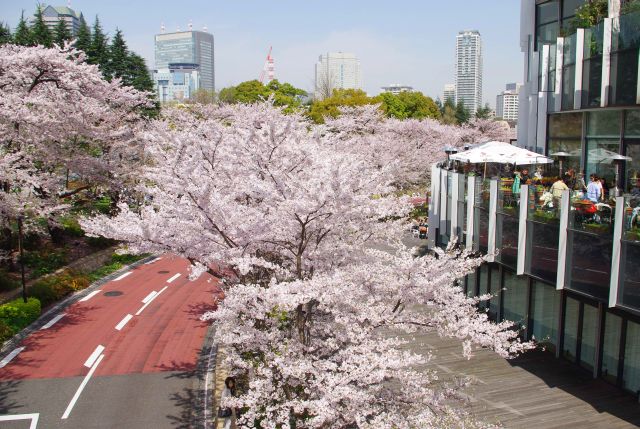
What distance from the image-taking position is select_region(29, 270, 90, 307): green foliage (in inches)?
854

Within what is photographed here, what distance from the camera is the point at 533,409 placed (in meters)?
12.6

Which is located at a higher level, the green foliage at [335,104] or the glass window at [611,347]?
the green foliage at [335,104]

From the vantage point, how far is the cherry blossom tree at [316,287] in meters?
9.01

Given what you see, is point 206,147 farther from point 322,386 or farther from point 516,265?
point 516,265

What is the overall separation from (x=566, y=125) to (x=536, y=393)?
11.3m

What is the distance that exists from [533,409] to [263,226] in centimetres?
771

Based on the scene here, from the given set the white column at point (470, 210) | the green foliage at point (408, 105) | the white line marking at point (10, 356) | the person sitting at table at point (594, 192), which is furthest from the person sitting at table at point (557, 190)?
the green foliage at point (408, 105)

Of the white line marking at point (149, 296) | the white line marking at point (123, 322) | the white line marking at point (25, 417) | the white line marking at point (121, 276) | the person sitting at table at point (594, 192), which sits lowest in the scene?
the white line marking at point (25, 417)

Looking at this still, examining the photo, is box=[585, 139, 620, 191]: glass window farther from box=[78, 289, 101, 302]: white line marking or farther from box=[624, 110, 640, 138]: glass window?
box=[78, 289, 101, 302]: white line marking

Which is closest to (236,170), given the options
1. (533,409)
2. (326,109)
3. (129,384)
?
(129,384)

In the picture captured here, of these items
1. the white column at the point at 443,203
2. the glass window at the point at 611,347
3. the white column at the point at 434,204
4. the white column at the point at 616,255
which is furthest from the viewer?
the white column at the point at 434,204

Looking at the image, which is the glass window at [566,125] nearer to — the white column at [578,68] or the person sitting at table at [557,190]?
the white column at [578,68]

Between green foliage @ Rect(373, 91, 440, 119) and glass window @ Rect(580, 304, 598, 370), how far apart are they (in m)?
56.9

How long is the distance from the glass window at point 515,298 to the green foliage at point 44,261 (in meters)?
19.8
